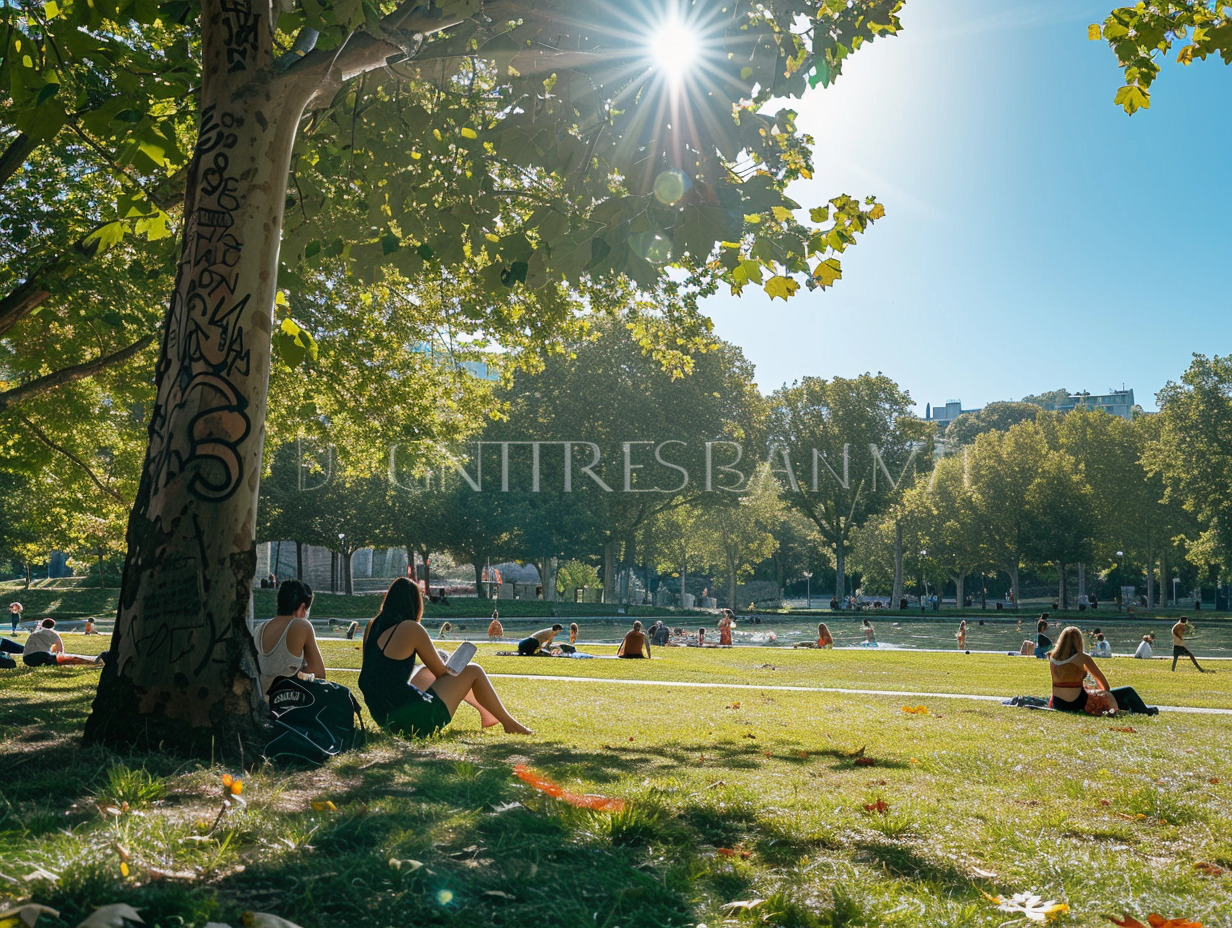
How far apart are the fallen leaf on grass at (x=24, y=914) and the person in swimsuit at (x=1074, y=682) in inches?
435

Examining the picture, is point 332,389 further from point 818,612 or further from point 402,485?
point 818,612

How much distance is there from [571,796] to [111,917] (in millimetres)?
2497

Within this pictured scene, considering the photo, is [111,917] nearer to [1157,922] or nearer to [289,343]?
[1157,922]

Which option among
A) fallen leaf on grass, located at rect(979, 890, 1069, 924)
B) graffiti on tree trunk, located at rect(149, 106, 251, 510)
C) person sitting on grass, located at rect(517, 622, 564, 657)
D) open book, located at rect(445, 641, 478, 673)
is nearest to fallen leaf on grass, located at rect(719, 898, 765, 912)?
fallen leaf on grass, located at rect(979, 890, 1069, 924)

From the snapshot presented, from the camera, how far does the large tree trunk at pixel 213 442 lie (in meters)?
5.24

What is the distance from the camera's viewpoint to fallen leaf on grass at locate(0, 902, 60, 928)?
2.36 meters

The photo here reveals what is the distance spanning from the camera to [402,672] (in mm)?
7250

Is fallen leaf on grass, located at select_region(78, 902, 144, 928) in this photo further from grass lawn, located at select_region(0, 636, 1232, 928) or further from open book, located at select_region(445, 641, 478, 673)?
open book, located at select_region(445, 641, 478, 673)

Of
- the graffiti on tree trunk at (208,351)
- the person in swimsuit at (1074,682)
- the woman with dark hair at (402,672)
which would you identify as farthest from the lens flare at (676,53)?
the person in swimsuit at (1074,682)

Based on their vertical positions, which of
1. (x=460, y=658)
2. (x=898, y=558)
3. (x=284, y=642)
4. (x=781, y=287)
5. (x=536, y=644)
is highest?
(x=781, y=287)

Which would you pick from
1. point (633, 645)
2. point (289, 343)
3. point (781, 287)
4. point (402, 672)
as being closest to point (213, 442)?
point (289, 343)

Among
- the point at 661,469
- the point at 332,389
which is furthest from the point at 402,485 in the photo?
the point at 332,389

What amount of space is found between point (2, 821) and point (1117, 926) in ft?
13.1

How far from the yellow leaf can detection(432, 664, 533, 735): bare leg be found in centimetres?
389
